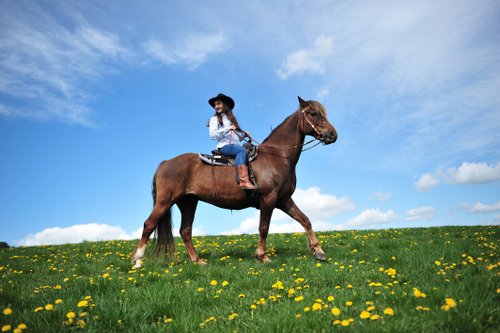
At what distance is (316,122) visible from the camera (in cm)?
842

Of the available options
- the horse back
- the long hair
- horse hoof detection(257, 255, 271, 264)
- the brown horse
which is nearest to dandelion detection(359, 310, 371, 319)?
horse hoof detection(257, 255, 271, 264)

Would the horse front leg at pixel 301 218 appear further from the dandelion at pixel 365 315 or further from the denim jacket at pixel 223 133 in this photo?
the dandelion at pixel 365 315

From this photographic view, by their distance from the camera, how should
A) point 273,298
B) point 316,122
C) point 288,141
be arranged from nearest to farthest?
point 273,298 → point 316,122 → point 288,141

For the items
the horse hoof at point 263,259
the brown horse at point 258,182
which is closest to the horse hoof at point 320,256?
the brown horse at point 258,182

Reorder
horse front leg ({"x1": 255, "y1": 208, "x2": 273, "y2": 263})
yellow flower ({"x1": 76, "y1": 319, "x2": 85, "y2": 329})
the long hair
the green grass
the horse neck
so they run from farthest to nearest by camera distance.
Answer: the long hair
the horse neck
horse front leg ({"x1": 255, "y1": 208, "x2": 273, "y2": 263})
yellow flower ({"x1": 76, "y1": 319, "x2": 85, "y2": 329})
the green grass

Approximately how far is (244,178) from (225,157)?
85cm

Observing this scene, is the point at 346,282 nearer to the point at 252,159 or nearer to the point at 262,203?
the point at 262,203

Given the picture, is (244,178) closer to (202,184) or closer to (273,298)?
(202,184)

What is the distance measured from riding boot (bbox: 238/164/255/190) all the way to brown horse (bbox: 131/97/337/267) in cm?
24

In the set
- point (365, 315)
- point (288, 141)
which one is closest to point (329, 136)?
point (288, 141)

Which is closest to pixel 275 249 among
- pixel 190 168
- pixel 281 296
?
pixel 190 168

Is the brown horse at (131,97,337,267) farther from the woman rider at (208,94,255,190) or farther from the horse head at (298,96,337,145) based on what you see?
the woman rider at (208,94,255,190)

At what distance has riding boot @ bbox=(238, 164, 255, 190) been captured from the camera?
808 cm

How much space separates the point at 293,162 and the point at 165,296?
501 centimetres
